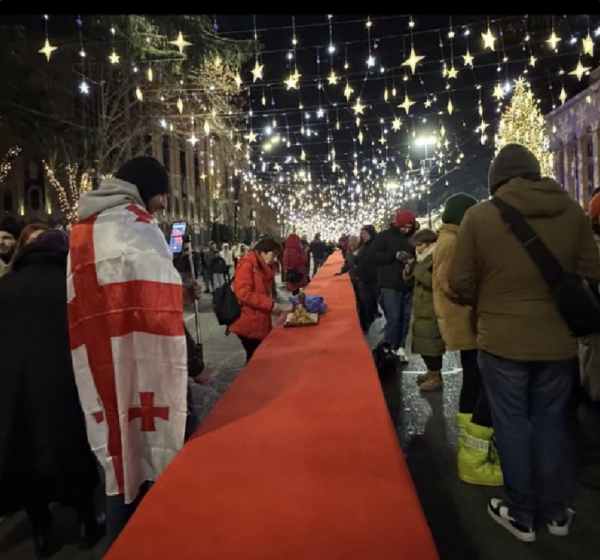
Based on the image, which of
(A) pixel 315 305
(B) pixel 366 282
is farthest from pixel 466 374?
(B) pixel 366 282

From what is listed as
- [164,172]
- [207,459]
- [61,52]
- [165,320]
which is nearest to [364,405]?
[207,459]

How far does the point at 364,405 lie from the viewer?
3258 mm

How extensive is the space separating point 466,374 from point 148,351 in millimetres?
2987

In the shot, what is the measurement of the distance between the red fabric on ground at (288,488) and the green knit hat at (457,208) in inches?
73.0

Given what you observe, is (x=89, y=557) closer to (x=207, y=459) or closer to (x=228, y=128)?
(x=207, y=459)

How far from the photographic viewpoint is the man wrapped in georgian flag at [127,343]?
2.67 meters

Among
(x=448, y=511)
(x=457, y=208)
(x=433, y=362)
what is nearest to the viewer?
(x=448, y=511)

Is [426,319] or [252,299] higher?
[252,299]

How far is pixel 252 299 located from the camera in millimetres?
5996

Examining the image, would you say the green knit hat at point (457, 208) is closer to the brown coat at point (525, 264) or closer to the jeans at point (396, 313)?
the brown coat at point (525, 264)

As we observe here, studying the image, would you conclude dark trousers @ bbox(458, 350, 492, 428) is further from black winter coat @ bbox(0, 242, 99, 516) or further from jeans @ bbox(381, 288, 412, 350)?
jeans @ bbox(381, 288, 412, 350)

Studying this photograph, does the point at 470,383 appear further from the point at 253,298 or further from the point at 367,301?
the point at 367,301

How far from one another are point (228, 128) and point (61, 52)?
347 inches

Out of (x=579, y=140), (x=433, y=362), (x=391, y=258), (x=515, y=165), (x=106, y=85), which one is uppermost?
(x=106, y=85)
